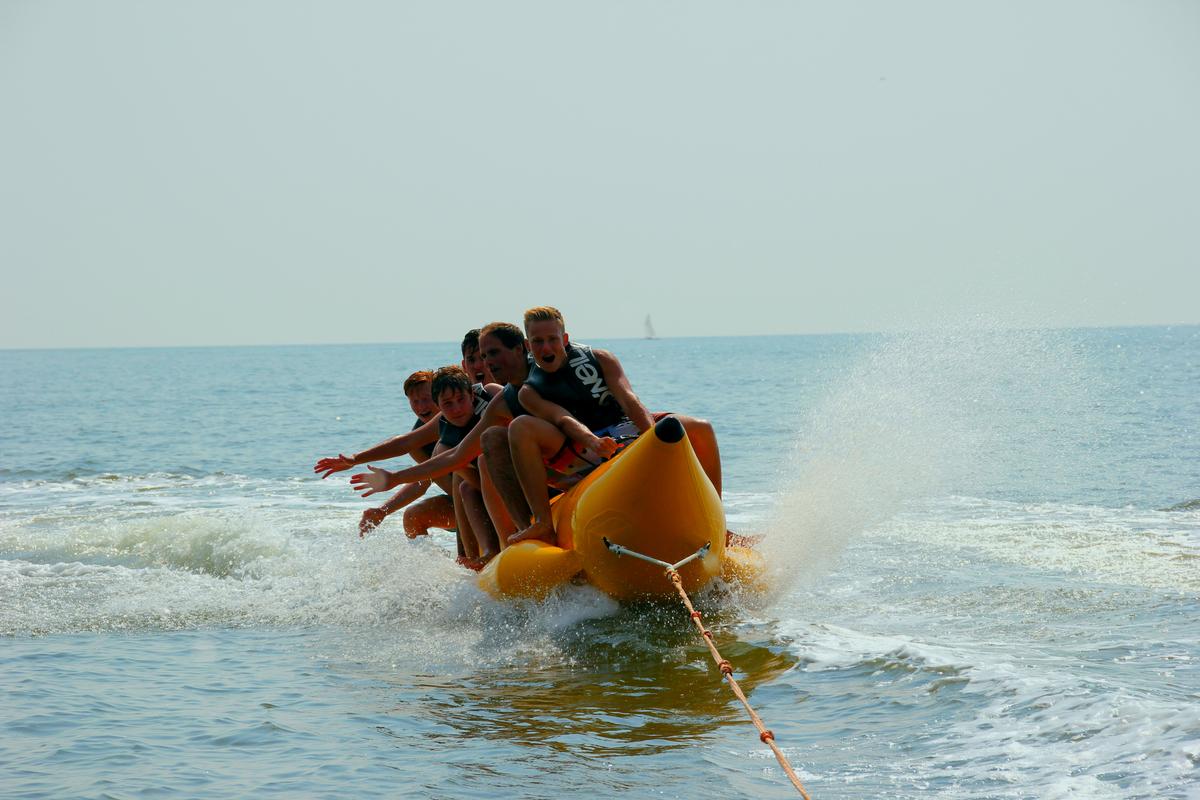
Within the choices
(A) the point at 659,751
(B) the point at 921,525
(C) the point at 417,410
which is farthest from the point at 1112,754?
(B) the point at 921,525

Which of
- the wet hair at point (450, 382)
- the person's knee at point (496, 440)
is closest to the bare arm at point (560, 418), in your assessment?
the person's knee at point (496, 440)

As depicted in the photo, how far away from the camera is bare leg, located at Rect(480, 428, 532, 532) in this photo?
608 cm

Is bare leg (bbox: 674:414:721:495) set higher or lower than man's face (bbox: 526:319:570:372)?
lower

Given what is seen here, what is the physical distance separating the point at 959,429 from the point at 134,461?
12025mm

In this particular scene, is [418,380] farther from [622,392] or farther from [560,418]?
[622,392]

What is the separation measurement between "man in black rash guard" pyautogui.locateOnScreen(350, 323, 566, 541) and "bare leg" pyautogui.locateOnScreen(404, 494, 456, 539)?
3.51ft

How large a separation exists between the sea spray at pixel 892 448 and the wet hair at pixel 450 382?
6.23 feet

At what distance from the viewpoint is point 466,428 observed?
22.1 ft

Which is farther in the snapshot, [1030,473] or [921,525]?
[1030,473]

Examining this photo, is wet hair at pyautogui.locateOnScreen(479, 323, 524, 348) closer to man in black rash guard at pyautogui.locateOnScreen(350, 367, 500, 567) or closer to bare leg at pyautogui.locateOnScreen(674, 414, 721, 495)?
man in black rash guard at pyautogui.locateOnScreen(350, 367, 500, 567)

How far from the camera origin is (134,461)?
59.0 ft

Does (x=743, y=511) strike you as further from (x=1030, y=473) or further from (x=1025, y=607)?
(x=1025, y=607)

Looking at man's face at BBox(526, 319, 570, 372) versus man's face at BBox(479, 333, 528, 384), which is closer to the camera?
man's face at BBox(526, 319, 570, 372)

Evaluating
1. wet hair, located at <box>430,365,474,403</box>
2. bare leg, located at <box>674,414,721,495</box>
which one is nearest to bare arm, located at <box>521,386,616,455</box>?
bare leg, located at <box>674,414,721,495</box>
